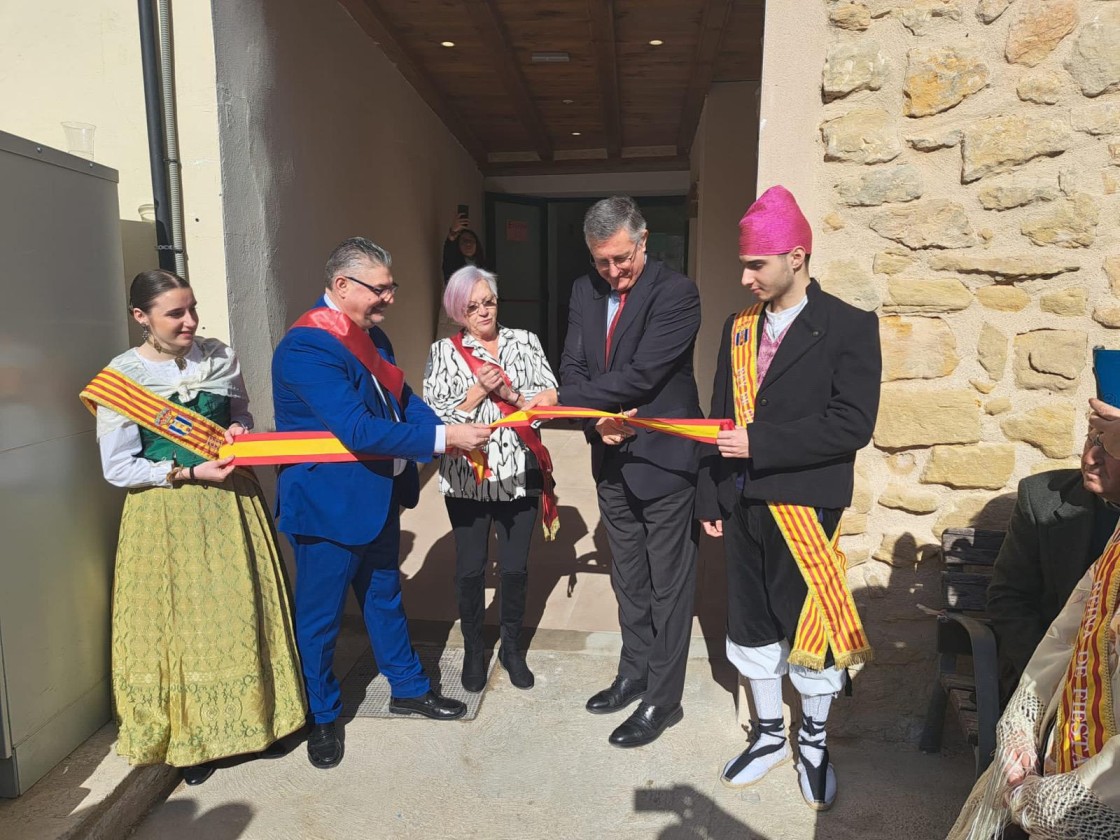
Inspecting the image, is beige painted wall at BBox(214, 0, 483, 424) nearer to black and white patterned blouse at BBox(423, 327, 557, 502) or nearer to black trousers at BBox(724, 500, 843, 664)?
black and white patterned blouse at BBox(423, 327, 557, 502)

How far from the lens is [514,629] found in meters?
3.84

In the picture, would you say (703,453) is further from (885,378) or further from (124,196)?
(124,196)

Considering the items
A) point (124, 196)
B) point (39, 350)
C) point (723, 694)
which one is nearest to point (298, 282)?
point (124, 196)

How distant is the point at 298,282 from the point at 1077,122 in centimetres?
382

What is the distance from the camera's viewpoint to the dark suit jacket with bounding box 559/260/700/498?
122 inches

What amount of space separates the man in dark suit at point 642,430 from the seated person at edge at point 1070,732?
1415 millimetres

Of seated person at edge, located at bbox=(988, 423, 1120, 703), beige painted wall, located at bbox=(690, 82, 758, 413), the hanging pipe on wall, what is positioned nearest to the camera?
seated person at edge, located at bbox=(988, 423, 1120, 703)

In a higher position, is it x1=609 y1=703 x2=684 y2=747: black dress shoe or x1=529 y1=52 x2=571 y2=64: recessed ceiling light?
x1=529 y1=52 x2=571 y2=64: recessed ceiling light

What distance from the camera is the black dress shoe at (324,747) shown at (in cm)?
318

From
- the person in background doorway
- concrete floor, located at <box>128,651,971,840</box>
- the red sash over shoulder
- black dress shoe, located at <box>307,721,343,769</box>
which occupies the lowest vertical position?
concrete floor, located at <box>128,651,971,840</box>

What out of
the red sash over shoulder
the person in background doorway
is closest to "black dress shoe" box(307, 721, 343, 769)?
the red sash over shoulder

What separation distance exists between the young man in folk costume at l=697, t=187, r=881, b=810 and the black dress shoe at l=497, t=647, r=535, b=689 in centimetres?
114

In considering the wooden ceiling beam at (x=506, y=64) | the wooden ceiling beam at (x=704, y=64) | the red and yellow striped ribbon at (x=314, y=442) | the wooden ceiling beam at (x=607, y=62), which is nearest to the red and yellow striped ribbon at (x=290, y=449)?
the red and yellow striped ribbon at (x=314, y=442)

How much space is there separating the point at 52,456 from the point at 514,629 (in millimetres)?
2083
